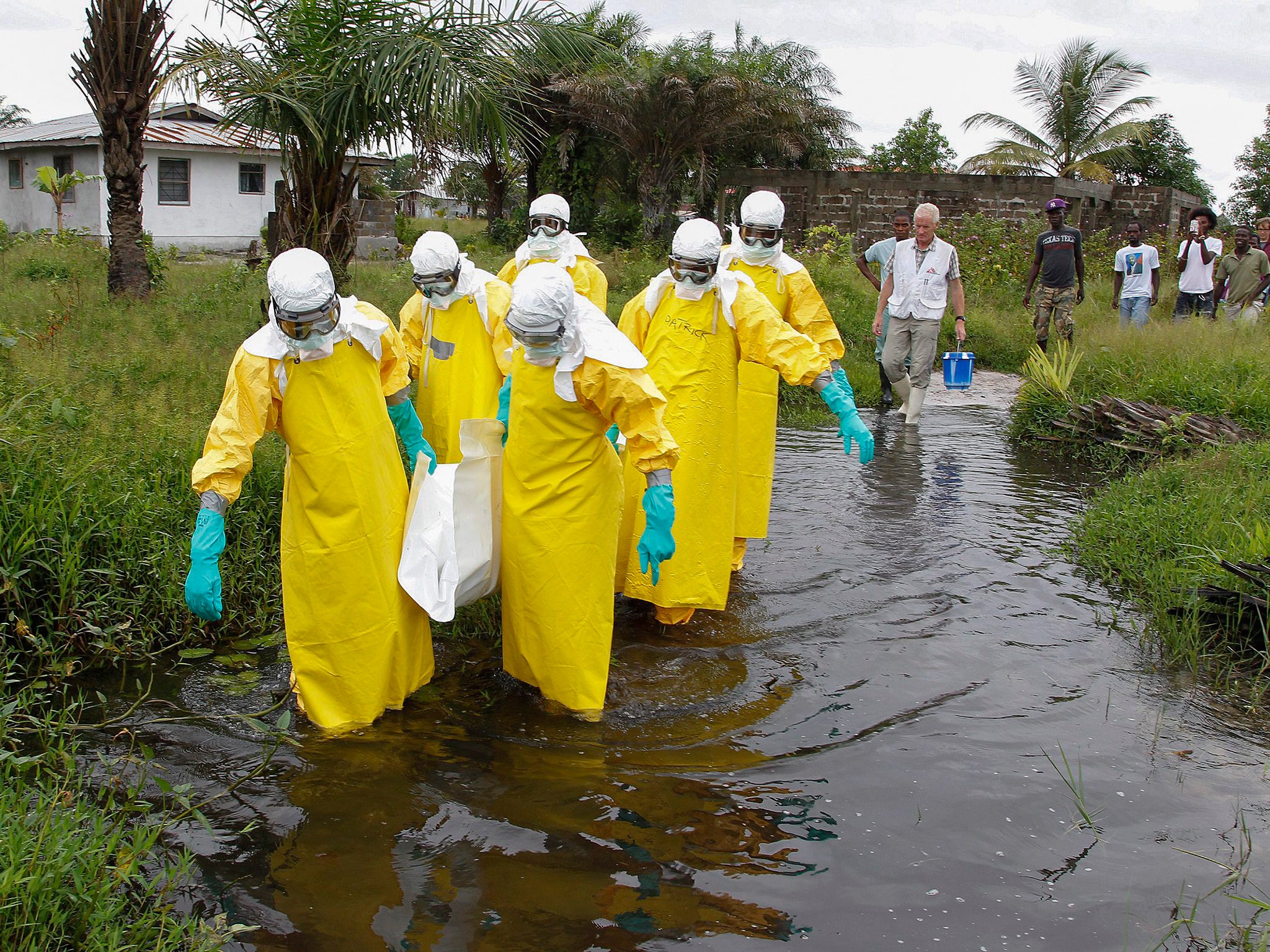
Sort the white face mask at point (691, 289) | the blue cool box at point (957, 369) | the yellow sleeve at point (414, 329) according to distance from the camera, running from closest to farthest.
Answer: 1. the white face mask at point (691, 289)
2. the yellow sleeve at point (414, 329)
3. the blue cool box at point (957, 369)

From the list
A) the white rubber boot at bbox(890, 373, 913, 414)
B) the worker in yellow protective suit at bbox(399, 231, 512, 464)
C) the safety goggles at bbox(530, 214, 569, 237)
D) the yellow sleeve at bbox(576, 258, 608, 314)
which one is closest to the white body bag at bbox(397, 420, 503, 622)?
the worker in yellow protective suit at bbox(399, 231, 512, 464)

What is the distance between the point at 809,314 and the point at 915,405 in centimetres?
421

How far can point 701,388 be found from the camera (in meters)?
5.07

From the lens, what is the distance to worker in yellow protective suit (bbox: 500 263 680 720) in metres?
3.91

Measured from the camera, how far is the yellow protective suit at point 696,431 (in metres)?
5.05

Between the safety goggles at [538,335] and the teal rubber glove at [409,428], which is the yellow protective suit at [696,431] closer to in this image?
the teal rubber glove at [409,428]

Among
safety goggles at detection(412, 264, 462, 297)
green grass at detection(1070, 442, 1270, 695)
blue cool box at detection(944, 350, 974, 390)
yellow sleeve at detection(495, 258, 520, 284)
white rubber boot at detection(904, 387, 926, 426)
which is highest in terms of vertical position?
yellow sleeve at detection(495, 258, 520, 284)

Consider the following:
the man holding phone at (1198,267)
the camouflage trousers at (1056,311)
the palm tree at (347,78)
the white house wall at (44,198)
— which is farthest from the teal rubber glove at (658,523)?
the white house wall at (44,198)

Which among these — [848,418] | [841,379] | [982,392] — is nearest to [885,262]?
[982,392]

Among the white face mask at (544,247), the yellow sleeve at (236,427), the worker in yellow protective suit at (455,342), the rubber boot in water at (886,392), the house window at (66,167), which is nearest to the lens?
the yellow sleeve at (236,427)

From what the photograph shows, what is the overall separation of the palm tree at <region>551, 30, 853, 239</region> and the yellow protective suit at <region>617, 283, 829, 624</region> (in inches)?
634

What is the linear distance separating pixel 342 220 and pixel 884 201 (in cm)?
1294

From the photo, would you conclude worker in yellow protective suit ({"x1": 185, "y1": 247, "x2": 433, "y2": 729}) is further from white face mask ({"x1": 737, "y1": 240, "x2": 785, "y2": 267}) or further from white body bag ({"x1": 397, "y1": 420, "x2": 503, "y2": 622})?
white face mask ({"x1": 737, "y1": 240, "x2": 785, "y2": 267})

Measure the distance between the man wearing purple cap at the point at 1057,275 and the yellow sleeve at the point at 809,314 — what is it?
5554mm
